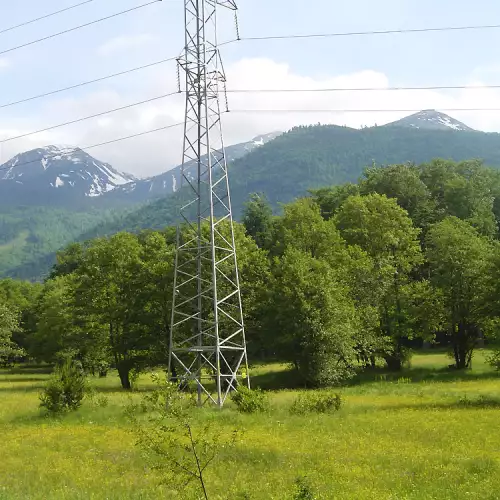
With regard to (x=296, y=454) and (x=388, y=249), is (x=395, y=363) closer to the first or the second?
(x=388, y=249)

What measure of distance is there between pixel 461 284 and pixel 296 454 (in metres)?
38.9

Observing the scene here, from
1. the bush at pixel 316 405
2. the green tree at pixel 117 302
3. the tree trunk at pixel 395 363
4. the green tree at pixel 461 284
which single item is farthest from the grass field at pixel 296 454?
the tree trunk at pixel 395 363

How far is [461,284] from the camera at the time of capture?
2149 inches

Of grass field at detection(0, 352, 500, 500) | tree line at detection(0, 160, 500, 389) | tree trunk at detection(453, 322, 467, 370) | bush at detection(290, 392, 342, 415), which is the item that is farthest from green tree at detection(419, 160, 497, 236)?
bush at detection(290, 392, 342, 415)

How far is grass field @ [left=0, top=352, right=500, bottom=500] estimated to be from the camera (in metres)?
16.2

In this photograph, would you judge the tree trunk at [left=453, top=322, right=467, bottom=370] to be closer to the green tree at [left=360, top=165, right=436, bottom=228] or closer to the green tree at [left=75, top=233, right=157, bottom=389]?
the green tree at [left=75, top=233, right=157, bottom=389]

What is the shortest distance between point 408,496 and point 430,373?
39.7m

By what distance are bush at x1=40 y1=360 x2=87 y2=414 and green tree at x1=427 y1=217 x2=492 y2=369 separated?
119 ft

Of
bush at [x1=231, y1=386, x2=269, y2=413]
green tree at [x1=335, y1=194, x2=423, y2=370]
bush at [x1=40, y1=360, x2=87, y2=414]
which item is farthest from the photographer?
green tree at [x1=335, y1=194, x2=423, y2=370]

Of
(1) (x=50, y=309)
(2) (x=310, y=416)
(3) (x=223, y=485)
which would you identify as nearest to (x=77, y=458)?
(3) (x=223, y=485)

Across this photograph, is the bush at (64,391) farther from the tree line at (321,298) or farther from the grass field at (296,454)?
the tree line at (321,298)

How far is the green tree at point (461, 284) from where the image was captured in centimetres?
5397

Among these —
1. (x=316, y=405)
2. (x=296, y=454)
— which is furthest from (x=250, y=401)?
(x=296, y=454)

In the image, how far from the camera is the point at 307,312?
4966cm
